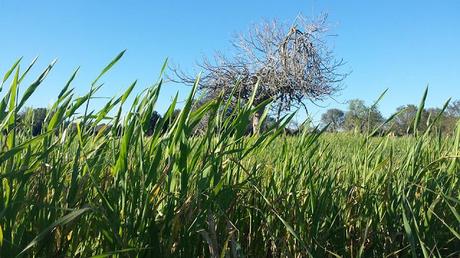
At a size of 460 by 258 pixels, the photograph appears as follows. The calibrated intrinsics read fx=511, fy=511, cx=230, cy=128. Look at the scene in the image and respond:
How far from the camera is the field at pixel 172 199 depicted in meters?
0.74

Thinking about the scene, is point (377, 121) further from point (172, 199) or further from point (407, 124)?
point (172, 199)

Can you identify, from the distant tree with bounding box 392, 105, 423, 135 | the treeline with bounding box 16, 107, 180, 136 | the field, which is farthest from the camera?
the distant tree with bounding box 392, 105, 423, 135

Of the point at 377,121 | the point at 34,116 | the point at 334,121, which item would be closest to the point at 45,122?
the point at 34,116

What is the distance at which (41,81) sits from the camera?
80 centimetres

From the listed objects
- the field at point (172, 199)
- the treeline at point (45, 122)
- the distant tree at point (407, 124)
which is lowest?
the field at point (172, 199)

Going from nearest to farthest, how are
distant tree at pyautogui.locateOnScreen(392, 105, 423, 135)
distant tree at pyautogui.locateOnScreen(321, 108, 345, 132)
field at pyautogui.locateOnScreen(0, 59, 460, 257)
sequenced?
field at pyautogui.locateOnScreen(0, 59, 460, 257) < distant tree at pyautogui.locateOnScreen(392, 105, 423, 135) < distant tree at pyautogui.locateOnScreen(321, 108, 345, 132)

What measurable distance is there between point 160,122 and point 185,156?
0.10 m

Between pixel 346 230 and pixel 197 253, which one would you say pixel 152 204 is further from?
pixel 346 230

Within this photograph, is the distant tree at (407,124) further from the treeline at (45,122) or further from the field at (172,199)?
the treeline at (45,122)

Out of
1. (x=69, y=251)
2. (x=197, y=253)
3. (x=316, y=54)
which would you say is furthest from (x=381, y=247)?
(x=316, y=54)

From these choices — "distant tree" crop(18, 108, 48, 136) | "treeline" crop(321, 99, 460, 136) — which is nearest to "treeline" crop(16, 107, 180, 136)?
"distant tree" crop(18, 108, 48, 136)

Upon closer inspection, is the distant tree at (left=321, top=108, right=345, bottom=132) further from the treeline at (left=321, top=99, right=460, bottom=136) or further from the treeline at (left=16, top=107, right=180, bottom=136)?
the treeline at (left=16, top=107, right=180, bottom=136)

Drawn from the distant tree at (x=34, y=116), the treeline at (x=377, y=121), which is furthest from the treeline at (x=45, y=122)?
the treeline at (x=377, y=121)

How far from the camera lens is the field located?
0.74 metres
